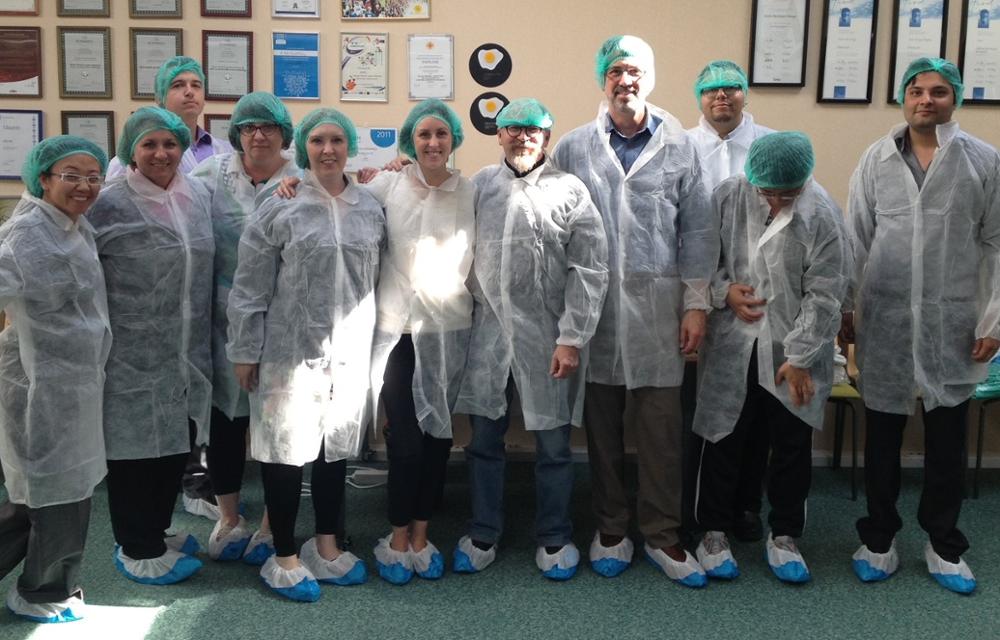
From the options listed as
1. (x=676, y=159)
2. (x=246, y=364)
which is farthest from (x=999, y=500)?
(x=246, y=364)

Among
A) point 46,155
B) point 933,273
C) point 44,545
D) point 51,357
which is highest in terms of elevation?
point 46,155

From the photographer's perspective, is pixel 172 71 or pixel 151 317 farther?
pixel 172 71

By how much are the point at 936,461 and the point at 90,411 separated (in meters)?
2.44

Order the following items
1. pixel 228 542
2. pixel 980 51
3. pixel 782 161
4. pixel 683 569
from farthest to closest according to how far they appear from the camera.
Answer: pixel 980 51
pixel 228 542
pixel 683 569
pixel 782 161

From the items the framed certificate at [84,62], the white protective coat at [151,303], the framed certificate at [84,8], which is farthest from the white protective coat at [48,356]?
the framed certificate at [84,8]

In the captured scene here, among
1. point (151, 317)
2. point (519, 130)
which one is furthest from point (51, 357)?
point (519, 130)

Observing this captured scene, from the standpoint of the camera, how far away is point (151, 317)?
7.97 ft

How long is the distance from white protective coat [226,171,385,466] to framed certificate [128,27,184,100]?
162 cm

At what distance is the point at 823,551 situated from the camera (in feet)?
9.52

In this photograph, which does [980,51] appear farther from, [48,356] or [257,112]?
[48,356]

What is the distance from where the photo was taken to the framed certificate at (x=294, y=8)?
3.65m

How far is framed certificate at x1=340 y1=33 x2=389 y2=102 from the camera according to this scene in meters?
3.67

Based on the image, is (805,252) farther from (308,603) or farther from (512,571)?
(308,603)

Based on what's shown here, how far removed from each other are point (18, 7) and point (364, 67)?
4.82ft
